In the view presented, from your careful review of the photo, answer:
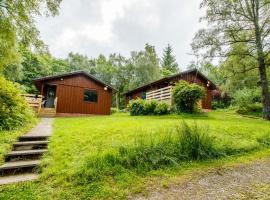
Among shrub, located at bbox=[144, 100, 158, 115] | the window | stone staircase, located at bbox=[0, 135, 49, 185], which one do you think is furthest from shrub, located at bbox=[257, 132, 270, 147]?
the window

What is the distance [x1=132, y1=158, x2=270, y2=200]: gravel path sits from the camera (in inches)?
132

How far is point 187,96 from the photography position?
45.0 ft

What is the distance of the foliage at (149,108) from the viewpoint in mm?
14928

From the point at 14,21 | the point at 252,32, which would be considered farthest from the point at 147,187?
the point at 252,32

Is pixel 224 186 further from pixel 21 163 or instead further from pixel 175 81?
pixel 175 81

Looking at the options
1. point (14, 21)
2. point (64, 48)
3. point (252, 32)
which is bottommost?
point (14, 21)

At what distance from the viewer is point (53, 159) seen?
4.47 m

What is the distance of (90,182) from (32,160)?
167cm

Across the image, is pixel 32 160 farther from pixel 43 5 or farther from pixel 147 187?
pixel 43 5

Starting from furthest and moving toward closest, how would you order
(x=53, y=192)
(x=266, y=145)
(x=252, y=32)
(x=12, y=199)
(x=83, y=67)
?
(x=83, y=67)
(x=252, y=32)
(x=266, y=145)
(x=53, y=192)
(x=12, y=199)

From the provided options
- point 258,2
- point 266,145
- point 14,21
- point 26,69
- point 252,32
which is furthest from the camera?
point 26,69

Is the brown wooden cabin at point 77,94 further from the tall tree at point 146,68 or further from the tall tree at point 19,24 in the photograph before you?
the tall tree at point 146,68

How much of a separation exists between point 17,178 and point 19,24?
666 centimetres

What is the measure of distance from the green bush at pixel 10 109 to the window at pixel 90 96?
9644 mm
